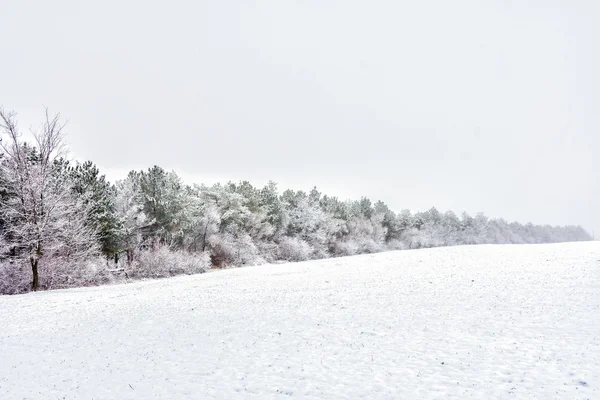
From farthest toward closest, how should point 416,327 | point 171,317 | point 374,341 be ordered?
point 171,317 < point 416,327 < point 374,341

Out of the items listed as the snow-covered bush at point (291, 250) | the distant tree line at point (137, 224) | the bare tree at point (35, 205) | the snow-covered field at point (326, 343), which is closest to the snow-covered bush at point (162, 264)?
the distant tree line at point (137, 224)

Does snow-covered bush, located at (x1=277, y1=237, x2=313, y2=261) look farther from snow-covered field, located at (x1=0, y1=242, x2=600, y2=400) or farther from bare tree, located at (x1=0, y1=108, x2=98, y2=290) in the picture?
snow-covered field, located at (x1=0, y1=242, x2=600, y2=400)

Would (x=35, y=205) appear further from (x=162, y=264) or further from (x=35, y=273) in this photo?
(x=162, y=264)

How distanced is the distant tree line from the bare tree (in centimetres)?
9

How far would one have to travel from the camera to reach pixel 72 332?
1642 centimetres

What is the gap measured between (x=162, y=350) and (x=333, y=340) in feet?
19.2

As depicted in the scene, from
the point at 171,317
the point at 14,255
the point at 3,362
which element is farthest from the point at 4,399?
the point at 14,255

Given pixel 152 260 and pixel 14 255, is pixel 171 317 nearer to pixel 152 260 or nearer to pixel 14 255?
→ pixel 14 255

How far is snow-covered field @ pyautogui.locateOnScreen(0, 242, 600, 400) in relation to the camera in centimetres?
938

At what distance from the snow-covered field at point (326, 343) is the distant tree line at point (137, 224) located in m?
11.7

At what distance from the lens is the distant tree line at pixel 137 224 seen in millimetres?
31344

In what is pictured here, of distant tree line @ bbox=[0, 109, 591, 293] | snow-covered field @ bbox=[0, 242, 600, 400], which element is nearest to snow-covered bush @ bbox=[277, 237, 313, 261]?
distant tree line @ bbox=[0, 109, 591, 293]

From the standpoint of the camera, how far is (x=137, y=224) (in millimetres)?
47000

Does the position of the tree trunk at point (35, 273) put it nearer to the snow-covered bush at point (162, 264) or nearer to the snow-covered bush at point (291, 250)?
the snow-covered bush at point (162, 264)
